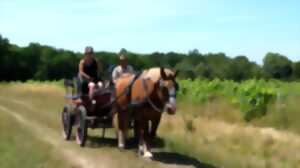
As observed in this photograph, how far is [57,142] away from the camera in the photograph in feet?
55.8

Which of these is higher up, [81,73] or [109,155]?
[81,73]

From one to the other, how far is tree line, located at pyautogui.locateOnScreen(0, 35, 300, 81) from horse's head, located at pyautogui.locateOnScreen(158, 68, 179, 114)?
67.7m

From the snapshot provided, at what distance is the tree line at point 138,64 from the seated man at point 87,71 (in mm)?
64463

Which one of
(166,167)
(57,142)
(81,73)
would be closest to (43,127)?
(57,142)

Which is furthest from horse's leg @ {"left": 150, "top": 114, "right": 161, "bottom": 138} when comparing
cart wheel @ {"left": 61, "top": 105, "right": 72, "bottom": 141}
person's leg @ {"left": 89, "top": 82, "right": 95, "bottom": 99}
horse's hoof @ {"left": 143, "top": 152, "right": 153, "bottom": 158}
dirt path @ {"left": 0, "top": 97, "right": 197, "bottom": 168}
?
cart wheel @ {"left": 61, "top": 105, "right": 72, "bottom": 141}

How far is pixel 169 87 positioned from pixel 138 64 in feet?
321

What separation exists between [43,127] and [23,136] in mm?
1976

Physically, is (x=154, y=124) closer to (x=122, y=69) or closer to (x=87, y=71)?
(x=122, y=69)

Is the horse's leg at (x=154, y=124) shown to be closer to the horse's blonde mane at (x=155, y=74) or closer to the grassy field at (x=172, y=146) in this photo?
the grassy field at (x=172, y=146)

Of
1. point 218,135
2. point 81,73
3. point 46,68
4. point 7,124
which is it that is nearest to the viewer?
point 81,73

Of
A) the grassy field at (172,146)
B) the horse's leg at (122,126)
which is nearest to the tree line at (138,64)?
the grassy field at (172,146)

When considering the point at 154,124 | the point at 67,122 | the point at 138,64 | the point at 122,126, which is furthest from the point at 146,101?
the point at 138,64

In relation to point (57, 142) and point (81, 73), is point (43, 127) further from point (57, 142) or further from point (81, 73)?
point (81, 73)

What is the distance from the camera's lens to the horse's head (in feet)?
40.6
